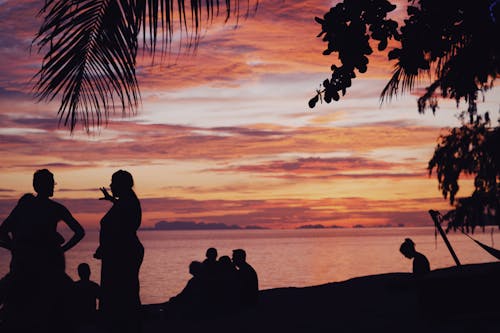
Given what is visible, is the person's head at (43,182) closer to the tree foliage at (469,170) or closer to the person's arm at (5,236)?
the person's arm at (5,236)

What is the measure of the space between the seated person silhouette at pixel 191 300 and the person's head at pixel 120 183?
6264 mm

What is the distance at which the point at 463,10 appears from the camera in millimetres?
6203

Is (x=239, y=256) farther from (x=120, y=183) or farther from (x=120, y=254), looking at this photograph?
(x=120, y=183)

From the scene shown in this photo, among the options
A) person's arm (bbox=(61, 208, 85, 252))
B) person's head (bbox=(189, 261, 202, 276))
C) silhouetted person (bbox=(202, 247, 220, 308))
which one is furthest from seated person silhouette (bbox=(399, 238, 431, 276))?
person's arm (bbox=(61, 208, 85, 252))

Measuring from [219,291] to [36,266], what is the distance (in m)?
6.89

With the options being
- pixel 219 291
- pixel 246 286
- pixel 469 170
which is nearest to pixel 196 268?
pixel 219 291

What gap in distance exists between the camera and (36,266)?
6309 millimetres

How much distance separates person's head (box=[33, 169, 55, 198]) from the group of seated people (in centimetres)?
669

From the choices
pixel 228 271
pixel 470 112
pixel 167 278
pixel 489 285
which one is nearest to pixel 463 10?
pixel 489 285

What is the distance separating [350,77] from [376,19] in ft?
1.77

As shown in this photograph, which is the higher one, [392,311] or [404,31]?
[404,31]

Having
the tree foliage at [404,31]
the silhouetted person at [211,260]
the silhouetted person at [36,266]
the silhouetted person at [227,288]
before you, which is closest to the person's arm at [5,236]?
the silhouetted person at [36,266]

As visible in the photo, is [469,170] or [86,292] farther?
[469,170]

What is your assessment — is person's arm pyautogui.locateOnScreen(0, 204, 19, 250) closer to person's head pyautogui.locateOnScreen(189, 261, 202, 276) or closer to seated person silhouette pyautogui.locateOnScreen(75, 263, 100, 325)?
seated person silhouette pyautogui.locateOnScreen(75, 263, 100, 325)
